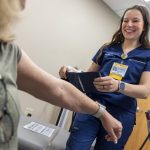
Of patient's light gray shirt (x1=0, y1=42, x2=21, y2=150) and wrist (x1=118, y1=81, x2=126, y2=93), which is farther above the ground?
patient's light gray shirt (x1=0, y1=42, x2=21, y2=150)

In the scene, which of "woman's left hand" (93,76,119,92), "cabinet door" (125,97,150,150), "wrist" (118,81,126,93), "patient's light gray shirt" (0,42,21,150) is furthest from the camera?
"cabinet door" (125,97,150,150)

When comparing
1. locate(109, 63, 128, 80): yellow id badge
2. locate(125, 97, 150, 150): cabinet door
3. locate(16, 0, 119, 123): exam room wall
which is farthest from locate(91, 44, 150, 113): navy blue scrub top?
locate(125, 97, 150, 150): cabinet door

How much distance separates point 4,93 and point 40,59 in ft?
9.91

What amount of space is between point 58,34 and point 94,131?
2451 mm

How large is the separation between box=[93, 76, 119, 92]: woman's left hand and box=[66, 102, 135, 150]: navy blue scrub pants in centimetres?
15

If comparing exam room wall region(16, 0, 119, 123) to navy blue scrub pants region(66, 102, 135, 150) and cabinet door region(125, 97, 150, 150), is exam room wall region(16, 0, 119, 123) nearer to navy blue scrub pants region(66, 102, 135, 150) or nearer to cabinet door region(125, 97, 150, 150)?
cabinet door region(125, 97, 150, 150)

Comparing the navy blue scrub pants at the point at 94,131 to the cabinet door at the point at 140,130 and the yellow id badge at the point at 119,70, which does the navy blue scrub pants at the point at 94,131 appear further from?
the cabinet door at the point at 140,130

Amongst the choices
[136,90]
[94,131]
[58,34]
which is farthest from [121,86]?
[58,34]

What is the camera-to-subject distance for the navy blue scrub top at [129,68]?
66.3 inches

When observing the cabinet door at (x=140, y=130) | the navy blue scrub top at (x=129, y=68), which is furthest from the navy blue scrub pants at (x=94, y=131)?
the cabinet door at (x=140, y=130)

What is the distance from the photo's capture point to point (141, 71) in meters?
1.73

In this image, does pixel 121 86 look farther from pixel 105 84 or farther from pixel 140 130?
pixel 140 130

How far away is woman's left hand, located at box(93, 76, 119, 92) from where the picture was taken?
4.91ft

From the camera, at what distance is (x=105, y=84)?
4.97ft
